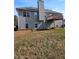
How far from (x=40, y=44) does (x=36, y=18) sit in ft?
0.81

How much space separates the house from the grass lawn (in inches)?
2.0

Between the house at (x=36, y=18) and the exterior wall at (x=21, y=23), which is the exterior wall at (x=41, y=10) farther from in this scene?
the exterior wall at (x=21, y=23)

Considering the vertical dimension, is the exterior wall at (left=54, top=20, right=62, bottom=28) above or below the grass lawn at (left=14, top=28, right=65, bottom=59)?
above

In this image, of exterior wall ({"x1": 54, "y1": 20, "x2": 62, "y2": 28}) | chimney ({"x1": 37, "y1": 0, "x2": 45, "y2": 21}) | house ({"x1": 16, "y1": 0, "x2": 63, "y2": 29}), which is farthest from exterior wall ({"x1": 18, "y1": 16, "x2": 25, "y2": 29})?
exterior wall ({"x1": 54, "y1": 20, "x2": 62, "y2": 28})

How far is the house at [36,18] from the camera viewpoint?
1.92 m

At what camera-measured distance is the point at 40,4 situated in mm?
1919

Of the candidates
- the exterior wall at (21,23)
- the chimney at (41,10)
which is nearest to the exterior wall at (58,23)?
the chimney at (41,10)

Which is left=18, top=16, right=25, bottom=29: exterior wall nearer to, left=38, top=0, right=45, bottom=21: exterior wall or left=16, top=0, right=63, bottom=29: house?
left=16, top=0, right=63, bottom=29: house

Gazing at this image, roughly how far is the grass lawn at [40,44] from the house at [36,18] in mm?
51

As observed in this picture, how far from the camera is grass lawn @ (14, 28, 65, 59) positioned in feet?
6.20

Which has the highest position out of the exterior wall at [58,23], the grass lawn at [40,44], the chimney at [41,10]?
the chimney at [41,10]

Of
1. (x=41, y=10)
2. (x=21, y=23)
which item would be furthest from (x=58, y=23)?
(x=21, y=23)
